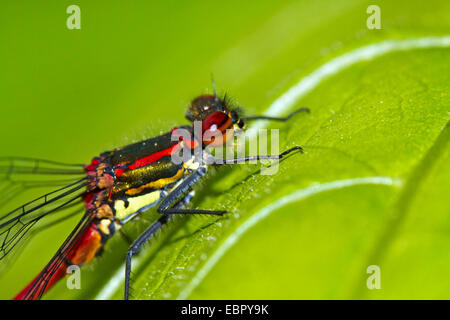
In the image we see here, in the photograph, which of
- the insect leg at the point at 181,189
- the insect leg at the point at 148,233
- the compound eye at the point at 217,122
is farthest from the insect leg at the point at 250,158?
the insect leg at the point at 148,233

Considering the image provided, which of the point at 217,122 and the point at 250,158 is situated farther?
the point at 217,122

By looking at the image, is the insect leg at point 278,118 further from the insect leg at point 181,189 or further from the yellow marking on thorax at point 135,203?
the yellow marking on thorax at point 135,203

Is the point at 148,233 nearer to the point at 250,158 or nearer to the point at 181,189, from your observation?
the point at 181,189

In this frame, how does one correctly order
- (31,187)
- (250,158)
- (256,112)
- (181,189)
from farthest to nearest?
(31,187)
(256,112)
(181,189)
(250,158)

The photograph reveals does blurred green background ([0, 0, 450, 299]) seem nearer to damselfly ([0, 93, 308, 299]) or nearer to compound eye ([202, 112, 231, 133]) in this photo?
damselfly ([0, 93, 308, 299])

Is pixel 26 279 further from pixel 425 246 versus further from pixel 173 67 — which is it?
pixel 425 246

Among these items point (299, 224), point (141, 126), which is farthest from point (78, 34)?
point (299, 224)

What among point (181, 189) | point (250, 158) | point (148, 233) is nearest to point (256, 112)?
point (250, 158)
